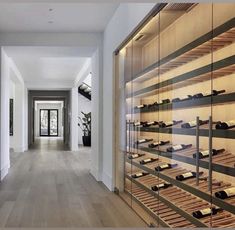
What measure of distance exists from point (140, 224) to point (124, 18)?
2537mm

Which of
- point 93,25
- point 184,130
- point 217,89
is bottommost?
point 184,130

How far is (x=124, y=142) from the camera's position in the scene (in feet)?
17.0

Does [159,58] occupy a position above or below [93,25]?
below

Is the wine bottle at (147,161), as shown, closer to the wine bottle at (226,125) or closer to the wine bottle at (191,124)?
the wine bottle at (191,124)

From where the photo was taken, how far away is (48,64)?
9688 mm

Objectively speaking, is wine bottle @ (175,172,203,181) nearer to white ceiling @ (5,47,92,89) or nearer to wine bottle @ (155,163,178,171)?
wine bottle @ (155,163,178,171)

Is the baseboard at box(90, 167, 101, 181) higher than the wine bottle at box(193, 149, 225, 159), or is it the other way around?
the wine bottle at box(193, 149, 225, 159)

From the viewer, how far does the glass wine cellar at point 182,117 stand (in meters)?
2.57

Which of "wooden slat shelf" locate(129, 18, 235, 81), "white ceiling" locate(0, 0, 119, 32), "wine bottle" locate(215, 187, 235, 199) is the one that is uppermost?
"white ceiling" locate(0, 0, 119, 32)

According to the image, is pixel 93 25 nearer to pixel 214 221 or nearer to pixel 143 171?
pixel 143 171

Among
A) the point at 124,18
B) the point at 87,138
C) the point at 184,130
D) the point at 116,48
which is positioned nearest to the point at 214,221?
the point at 184,130

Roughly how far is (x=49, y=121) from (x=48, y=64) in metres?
19.6

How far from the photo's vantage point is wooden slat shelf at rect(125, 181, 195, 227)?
325 centimetres

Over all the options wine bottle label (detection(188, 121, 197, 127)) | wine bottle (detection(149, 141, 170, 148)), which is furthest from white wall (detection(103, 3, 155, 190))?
wine bottle label (detection(188, 121, 197, 127))
